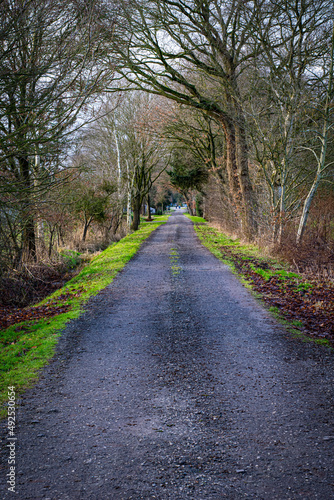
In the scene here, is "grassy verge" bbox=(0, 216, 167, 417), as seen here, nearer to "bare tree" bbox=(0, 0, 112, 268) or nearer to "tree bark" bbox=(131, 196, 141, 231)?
"bare tree" bbox=(0, 0, 112, 268)

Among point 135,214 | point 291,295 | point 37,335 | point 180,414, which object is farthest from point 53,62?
point 135,214

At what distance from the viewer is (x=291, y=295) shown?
7.91m

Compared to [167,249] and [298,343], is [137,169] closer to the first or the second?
[167,249]

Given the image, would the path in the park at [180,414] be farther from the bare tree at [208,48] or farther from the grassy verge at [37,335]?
the bare tree at [208,48]

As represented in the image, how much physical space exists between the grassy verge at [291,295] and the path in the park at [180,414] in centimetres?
41

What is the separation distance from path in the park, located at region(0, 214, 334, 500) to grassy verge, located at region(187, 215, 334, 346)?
0.41 m

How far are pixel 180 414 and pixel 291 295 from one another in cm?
494

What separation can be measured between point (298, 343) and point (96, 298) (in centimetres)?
449

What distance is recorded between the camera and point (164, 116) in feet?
71.6

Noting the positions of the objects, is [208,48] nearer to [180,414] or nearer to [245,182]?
[245,182]

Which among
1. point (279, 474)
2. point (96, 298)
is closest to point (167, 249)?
point (96, 298)

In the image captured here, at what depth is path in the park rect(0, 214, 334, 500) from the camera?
2.76 meters

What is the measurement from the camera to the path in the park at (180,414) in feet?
9.05

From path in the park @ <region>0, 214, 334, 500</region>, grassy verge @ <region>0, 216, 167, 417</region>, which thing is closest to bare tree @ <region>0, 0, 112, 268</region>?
grassy verge @ <region>0, 216, 167, 417</region>
